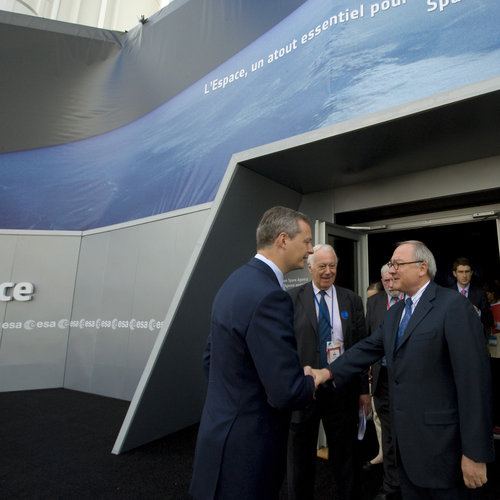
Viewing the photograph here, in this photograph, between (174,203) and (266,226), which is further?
(174,203)

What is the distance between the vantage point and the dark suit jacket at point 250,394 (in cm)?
118

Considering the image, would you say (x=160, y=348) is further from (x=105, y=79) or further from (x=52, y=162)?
(x=105, y=79)

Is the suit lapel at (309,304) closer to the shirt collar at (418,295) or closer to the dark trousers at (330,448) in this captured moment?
the dark trousers at (330,448)

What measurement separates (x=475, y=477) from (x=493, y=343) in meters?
3.38

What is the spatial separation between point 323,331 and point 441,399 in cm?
93

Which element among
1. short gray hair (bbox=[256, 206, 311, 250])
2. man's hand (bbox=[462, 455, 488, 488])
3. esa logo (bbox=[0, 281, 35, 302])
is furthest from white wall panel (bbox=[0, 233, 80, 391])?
man's hand (bbox=[462, 455, 488, 488])

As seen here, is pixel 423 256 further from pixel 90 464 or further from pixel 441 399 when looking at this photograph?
pixel 90 464

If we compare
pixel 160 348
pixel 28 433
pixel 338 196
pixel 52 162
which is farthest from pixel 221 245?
pixel 52 162

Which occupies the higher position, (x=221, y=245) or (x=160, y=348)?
(x=221, y=245)

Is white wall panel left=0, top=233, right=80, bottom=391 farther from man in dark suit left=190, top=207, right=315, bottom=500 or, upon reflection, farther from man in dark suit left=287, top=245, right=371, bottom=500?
man in dark suit left=190, top=207, right=315, bottom=500

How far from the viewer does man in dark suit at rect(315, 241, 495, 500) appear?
139 cm

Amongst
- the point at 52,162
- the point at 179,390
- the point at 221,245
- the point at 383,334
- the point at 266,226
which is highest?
the point at 52,162

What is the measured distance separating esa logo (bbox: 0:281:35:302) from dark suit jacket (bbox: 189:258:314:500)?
22.9 feet

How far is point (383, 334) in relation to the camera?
1908 millimetres
